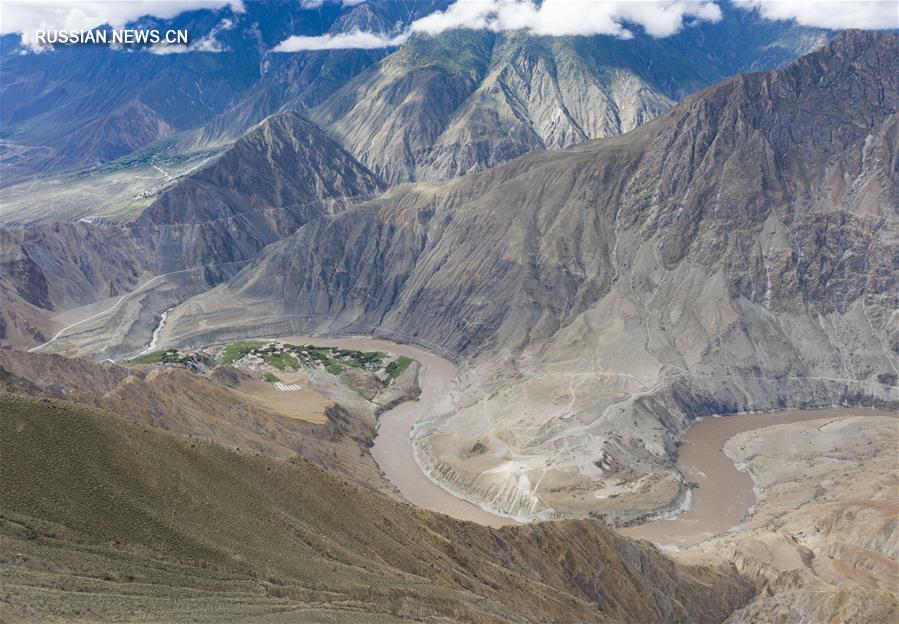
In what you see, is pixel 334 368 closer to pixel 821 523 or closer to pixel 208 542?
pixel 821 523

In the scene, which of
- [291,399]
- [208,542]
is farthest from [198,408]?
[208,542]

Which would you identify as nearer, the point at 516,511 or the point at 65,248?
the point at 516,511

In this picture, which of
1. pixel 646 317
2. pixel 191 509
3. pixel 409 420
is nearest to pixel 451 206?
pixel 646 317

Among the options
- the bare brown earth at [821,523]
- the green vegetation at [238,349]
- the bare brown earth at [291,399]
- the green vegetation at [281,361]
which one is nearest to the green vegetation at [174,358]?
the green vegetation at [238,349]

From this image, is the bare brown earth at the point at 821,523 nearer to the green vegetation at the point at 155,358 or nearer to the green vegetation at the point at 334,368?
the green vegetation at the point at 334,368

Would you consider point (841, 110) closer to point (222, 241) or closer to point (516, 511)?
point (516, 511)

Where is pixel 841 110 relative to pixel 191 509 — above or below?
above

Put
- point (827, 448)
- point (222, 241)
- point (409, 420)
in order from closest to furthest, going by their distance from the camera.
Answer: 1. point (827, 448)
2. point (409, 420)
3. point (222, 241)
